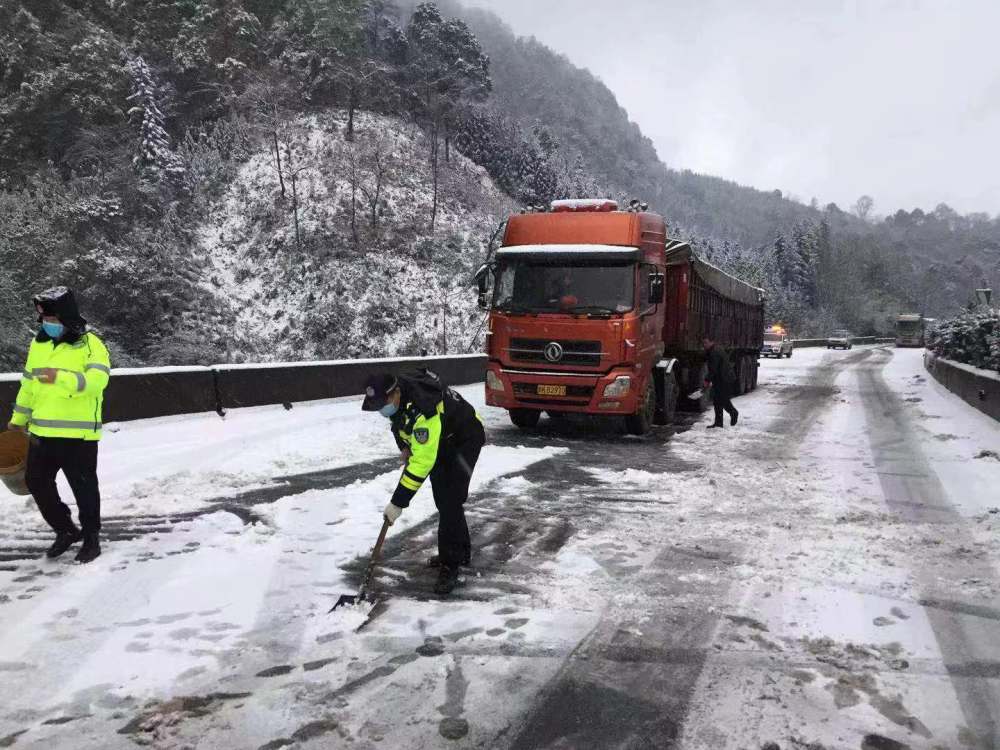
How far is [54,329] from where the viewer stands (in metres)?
4.84

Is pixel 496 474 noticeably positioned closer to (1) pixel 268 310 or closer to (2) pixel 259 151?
(1) pixel 268 310

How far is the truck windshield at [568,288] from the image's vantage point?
33.6ft

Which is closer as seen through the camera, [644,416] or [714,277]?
[644,416]

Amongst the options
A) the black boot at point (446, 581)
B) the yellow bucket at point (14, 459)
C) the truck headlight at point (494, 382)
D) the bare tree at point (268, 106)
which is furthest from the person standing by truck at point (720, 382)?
the bare tree at point (268, 106)

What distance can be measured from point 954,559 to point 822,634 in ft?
7.11

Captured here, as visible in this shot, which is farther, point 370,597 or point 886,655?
point 370,597

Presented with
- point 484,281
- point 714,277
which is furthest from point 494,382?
point 714,277

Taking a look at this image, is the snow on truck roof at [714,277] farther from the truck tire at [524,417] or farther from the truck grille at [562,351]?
the truck tire at [524,417]

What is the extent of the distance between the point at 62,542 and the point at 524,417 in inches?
301

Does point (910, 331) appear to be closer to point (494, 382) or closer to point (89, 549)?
point (494, 382)

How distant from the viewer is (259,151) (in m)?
49.5

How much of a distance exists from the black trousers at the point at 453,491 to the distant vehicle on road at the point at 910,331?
77934 mm

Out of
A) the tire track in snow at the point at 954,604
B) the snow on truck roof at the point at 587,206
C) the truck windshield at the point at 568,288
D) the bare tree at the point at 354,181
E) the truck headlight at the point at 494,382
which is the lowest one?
the tire track in snow at the point at 954,604

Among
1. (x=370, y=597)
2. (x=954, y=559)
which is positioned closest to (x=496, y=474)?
(x=370, y=597)
